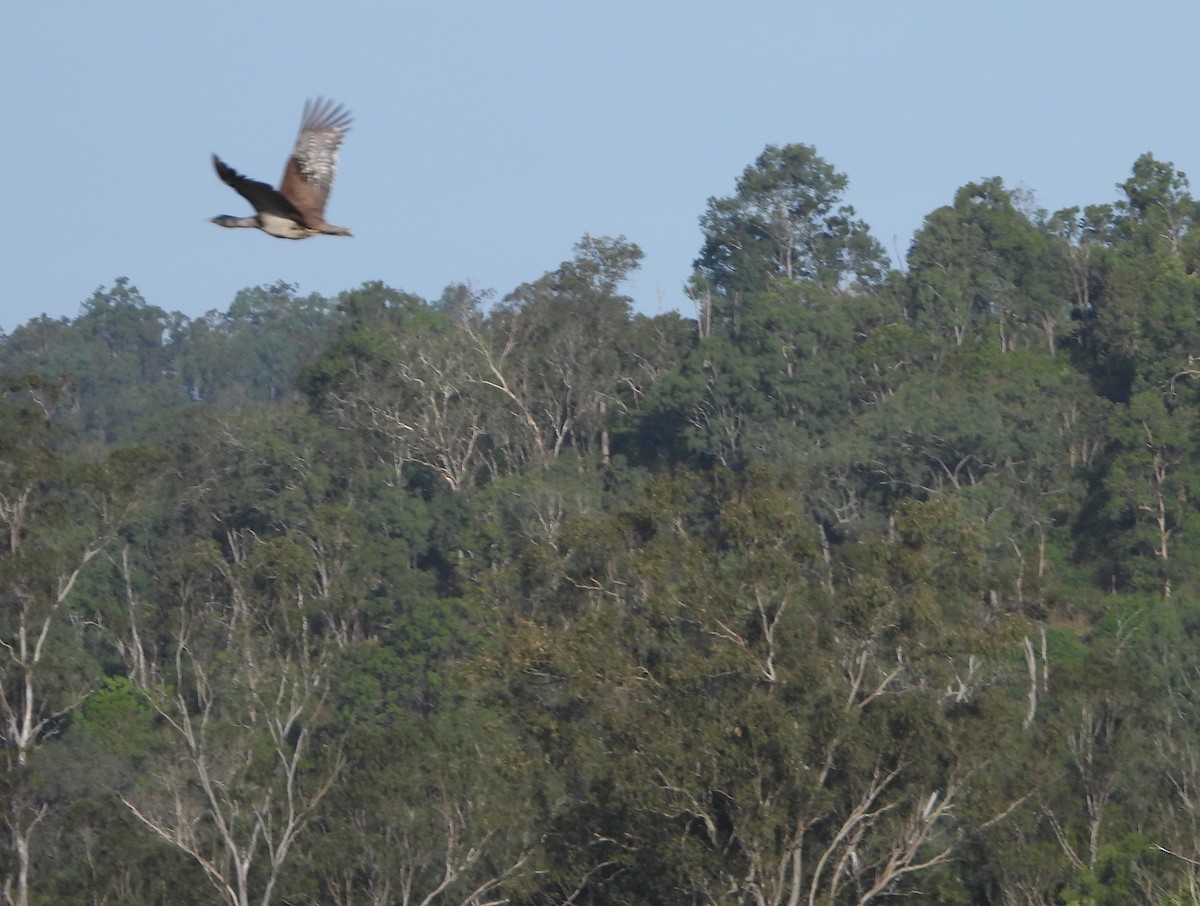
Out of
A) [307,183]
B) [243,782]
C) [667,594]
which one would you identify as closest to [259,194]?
[307,183]

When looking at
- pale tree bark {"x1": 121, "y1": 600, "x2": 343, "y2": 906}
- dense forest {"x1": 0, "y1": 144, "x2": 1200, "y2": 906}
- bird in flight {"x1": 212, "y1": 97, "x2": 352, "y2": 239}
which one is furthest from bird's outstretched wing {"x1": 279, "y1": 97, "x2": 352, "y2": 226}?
pale tree bark {"x1": 121, "y1": 600, "x2": 343, "y2": 906}

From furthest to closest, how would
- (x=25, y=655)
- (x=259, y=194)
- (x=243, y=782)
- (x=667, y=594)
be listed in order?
(x=25, y=655) → (x=243, y=782) → (x=667, y=594) → (x=259, y=194)

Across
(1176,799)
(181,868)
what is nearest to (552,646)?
(181,868)

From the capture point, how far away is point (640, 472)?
1946 inches

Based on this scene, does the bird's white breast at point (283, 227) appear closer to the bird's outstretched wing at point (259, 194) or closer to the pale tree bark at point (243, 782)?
the bird's outstretched wing at point (259, 194)

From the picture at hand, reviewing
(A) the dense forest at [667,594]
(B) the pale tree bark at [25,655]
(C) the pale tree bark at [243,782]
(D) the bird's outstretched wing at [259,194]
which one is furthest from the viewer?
(B) the pale tree bark at [25,655]

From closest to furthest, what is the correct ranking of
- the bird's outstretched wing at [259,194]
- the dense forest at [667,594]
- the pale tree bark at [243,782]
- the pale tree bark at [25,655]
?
1. the bird's outstretched wing at [259,194]
2. the dense forest at [667,594]
3. the pale tree bark at [243,782]
4. the pale tree bark at [25,655]

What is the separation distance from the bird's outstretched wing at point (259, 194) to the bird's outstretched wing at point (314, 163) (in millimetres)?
44

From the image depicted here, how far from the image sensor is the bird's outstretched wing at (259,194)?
12461 millimetres

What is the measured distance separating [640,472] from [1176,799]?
71.9ft

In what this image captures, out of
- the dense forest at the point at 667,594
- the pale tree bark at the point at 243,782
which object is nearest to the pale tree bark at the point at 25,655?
the dense forest at the point at 667,594

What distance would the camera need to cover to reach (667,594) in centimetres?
2441

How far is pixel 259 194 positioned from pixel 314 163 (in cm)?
37

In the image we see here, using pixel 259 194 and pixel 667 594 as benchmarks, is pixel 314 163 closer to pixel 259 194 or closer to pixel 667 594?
pixel 259 194
